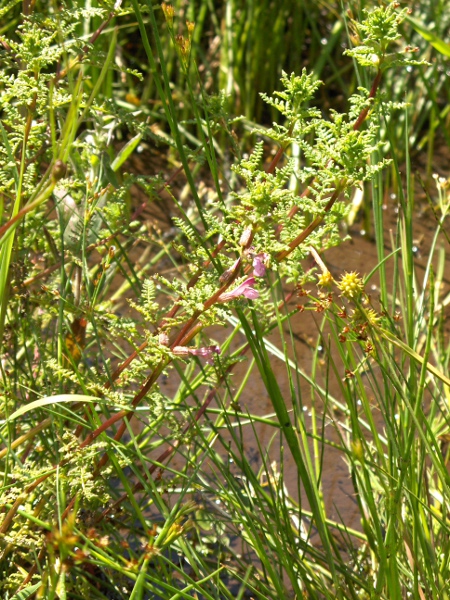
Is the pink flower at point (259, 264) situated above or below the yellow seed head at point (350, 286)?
above

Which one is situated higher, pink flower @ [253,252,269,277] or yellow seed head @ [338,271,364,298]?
pink flower @ [253,252,269,277]

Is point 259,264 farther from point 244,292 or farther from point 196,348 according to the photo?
point 196,348

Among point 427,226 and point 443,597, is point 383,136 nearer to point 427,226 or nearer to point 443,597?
point 427,226

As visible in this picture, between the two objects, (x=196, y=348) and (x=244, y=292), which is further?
(x=196, y=348)

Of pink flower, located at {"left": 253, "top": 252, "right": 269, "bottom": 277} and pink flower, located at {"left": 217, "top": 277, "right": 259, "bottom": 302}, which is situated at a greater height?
pink flower, located at {"left": 253, "top": 252, "right": 269, "bottom": 277}

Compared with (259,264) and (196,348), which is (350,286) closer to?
(259,264)

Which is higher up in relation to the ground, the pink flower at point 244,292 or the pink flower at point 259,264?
the pink flower at point 259,264

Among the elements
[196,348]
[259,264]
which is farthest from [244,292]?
[196,348]

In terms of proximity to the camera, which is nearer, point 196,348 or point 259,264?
point 259,264

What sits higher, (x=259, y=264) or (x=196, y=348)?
(x=259, y=264)
